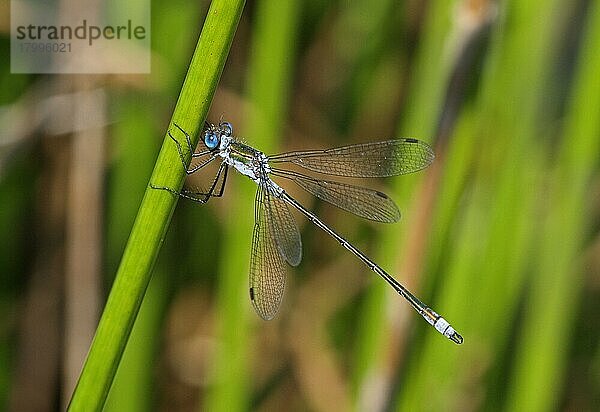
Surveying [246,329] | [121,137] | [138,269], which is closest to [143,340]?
[246,329]

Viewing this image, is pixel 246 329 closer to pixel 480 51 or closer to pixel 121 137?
pixel 121 137

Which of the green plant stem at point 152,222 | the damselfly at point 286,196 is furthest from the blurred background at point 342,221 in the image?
the green plant stem at point 152,222

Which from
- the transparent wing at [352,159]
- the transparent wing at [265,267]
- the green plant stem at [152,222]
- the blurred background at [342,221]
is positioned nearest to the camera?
the green plant stem at [152,222]

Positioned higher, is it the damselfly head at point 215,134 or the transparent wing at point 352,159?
the damselfly head at point 215,134

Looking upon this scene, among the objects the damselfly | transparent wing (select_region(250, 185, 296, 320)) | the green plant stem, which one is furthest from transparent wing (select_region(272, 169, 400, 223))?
the green plant stem

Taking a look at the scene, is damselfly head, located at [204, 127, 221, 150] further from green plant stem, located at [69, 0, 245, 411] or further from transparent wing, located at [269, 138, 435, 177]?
green plant stem, located at [69, 0, 245, 411]

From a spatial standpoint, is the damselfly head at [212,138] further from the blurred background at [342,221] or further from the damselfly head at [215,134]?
the blurred background at [342,221]

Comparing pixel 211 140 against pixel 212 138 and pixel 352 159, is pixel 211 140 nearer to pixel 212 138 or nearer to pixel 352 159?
pixel 212 138
